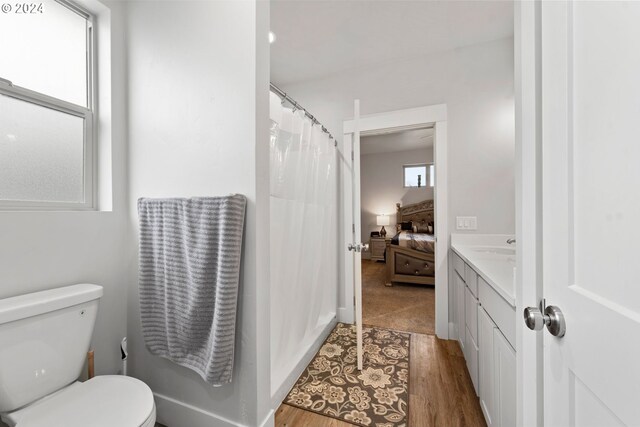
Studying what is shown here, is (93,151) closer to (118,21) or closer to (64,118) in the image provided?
(64,118)

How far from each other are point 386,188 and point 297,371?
200 inches

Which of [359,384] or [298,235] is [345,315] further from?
[298,235]

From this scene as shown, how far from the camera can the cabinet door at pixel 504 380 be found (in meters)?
0.93

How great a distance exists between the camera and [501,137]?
6.98ft

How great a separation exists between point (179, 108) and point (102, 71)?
0.55 meters

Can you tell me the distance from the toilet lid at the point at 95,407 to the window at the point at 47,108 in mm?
852

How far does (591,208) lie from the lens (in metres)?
0.50

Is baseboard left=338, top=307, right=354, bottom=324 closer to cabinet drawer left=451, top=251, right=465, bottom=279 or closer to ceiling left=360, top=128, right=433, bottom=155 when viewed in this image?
cabinet drawer left=451, top=251, right=465, bottom=279

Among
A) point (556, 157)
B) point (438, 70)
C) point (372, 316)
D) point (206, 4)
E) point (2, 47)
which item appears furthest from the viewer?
point (372, 316)

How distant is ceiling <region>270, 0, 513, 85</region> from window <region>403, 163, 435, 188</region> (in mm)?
3877

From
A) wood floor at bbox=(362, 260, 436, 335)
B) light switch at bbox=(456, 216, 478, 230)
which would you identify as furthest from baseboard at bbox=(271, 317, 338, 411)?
light switch at bbox=(456, 216, 478, 230)

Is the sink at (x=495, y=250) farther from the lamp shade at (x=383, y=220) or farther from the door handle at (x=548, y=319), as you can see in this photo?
the lamp shade at (x=383, y=220)

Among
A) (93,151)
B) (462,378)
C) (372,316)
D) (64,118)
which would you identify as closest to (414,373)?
(462,378)

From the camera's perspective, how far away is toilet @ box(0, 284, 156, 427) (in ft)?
3.00
